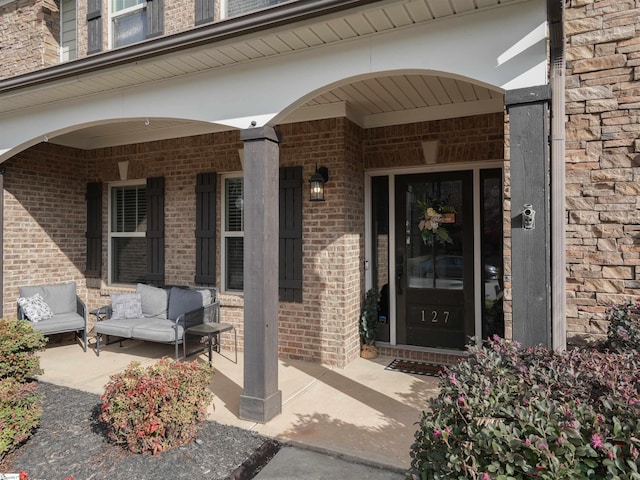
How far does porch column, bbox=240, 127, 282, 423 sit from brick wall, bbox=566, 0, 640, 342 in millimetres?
2559

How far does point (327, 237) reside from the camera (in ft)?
16.3

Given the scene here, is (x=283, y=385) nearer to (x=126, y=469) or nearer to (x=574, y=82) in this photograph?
(x=126, y=469)

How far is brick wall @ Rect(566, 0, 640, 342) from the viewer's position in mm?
3391

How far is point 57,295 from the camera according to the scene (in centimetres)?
596

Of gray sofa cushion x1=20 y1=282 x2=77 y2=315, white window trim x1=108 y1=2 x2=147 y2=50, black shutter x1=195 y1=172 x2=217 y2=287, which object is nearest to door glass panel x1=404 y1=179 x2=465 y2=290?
black shutter x1=195 y1=172 x2=217 y2=287

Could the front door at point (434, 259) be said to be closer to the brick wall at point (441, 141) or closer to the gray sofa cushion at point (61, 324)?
the brick wall at point (441, 141)

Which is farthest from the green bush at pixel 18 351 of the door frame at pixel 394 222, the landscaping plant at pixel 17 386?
the door frame at pixel 394 222

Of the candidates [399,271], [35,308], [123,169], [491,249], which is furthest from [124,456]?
[123,169]

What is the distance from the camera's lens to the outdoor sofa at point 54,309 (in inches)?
216

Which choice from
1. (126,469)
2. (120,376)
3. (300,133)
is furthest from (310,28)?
(126,469)

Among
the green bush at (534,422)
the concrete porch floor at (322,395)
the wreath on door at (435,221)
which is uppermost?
the wreath on door at (435,221)

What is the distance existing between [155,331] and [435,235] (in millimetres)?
3596

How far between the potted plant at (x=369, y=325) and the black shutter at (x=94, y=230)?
4.41 metres

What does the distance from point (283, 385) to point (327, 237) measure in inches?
68.3
